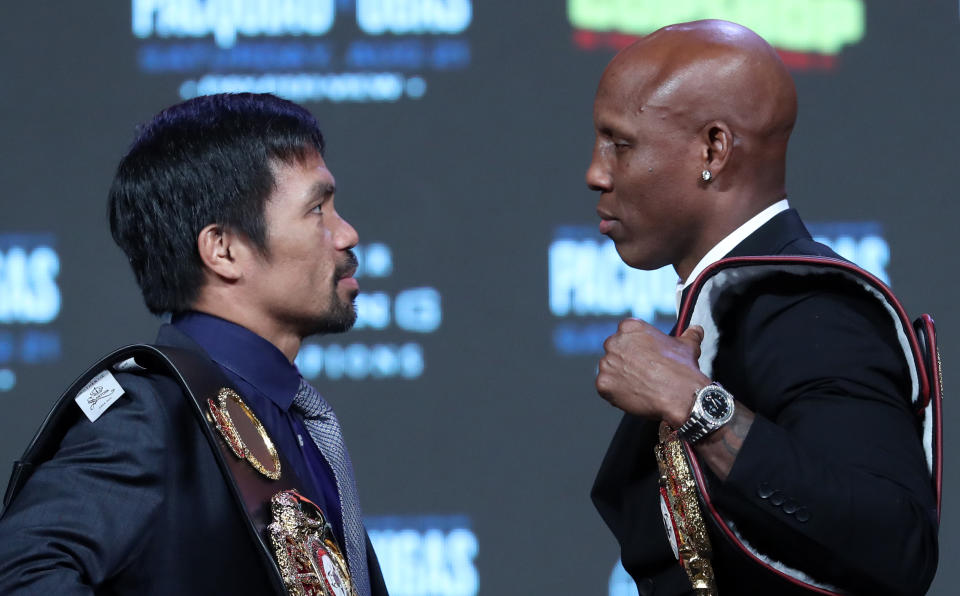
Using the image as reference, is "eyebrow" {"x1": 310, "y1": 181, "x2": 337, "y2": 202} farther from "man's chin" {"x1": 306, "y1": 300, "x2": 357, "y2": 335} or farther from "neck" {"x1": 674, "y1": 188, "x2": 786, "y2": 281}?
"neck" {"x1": 674, "y1": 188, "x2": 786, "y2": 281}

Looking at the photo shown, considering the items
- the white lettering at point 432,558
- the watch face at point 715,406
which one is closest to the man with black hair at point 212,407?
the watch face at point 715,406

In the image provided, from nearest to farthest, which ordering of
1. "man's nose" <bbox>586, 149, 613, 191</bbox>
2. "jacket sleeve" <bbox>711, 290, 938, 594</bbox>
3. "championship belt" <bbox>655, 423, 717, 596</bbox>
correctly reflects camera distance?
"jacket sleeve" <bbox>711, 290, 938, 594</bbox> → "championship belt" <bbox>655, 423, 717, 596</bbox> → "man's nose" <bbox>586, 149, 613, 191</bbox>

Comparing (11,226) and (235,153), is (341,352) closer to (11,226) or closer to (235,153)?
(11,226)

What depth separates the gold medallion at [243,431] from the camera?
48.6 inches

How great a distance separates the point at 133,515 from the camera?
118cm

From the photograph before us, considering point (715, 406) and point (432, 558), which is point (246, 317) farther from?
point (432, 558)

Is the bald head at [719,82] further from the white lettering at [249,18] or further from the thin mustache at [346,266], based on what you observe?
the white lettering at [249,18]

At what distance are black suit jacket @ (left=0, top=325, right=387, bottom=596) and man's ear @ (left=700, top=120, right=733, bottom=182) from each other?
676mm

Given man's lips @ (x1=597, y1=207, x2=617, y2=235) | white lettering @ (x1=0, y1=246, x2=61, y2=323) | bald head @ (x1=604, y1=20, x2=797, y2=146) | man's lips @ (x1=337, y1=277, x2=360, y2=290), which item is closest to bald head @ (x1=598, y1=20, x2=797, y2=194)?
bald head @ (x1=604, y1=20, x2=797, y2=146)

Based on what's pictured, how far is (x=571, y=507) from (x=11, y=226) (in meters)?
1.59

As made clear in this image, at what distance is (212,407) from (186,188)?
1.21 feet

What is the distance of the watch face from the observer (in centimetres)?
109

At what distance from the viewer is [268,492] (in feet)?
4.04

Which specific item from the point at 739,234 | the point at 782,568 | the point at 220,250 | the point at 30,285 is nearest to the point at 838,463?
the point at 782,568
